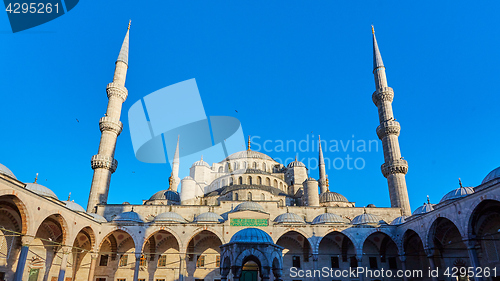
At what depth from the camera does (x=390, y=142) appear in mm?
31875

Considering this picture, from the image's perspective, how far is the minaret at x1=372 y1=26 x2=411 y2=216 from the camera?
1185 inches

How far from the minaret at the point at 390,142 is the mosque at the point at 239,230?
0.36 ft

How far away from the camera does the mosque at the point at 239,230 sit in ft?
54.1

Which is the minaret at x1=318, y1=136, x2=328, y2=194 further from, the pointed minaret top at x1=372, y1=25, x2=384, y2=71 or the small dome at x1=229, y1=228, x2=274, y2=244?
the small dome at x1=229, y1=228, x2=274, y2=244

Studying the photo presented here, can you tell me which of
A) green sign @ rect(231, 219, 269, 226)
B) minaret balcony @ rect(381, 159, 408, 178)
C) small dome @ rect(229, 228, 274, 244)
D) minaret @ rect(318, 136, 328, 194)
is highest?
minaret @ rect(318, 136, 328, 194)

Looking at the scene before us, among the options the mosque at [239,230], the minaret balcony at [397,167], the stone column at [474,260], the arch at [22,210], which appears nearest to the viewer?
the arch at [22,210]

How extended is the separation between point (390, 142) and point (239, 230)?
19.4 meters

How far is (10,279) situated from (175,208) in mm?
12529

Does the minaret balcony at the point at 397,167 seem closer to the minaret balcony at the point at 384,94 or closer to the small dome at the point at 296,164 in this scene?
the minaret balcony at the point at 384,94

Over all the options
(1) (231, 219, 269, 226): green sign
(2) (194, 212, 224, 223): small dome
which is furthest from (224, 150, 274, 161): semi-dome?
(1) (231, 219, 269, 226): green sign

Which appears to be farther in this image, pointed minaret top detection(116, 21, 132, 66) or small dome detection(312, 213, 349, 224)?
pointed minaret top detection(116, 21, 132, 66)

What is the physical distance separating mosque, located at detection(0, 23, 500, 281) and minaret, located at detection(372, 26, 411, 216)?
0.11 m

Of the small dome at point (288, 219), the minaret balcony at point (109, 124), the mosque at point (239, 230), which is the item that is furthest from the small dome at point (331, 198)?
the minaret balcony at point (109, 124)

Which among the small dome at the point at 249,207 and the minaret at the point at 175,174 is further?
the minaret at the point at 175,174
